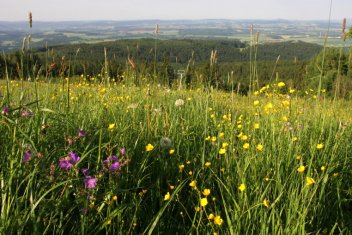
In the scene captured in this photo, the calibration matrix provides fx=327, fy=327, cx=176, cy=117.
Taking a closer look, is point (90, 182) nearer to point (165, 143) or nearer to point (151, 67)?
point (165, 143)

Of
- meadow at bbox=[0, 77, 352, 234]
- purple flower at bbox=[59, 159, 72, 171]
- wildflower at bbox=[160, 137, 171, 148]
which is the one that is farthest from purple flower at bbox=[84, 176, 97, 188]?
wildflower at bbox=[160, 137, 171, 148]

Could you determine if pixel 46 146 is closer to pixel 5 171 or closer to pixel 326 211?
pixel 5 171

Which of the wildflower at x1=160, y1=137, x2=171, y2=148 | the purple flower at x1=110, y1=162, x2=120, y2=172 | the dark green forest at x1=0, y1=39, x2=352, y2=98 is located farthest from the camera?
the dark green forest at x1=0, y1=39, x2=352, y2=98

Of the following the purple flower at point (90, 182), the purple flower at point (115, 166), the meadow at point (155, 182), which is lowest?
the meadow at point (155, 182)

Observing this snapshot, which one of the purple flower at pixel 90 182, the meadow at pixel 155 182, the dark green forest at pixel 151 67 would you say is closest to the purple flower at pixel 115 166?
the meadow at pixel 155 182

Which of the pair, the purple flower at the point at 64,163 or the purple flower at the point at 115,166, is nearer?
the purple flower at the point at 64,163

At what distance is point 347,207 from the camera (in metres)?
2.12

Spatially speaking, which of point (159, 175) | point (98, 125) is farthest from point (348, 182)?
point (98, 125)

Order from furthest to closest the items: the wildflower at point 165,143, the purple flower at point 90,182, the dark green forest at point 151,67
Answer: the dark green forest at point 151,67 → the wildflower at point 165,143 → the purple flower at point 90,182

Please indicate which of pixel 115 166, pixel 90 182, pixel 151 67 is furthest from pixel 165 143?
pixel 151 67

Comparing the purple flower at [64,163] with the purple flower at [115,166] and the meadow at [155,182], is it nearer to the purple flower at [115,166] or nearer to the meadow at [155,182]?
the meadow at [155,182]

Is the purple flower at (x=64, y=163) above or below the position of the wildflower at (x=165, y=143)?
above

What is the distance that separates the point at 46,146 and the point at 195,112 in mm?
1574

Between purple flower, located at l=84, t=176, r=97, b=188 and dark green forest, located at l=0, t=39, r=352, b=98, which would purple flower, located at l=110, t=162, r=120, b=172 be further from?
dark green forest, located at l=0, t=39, r=352, b=98
